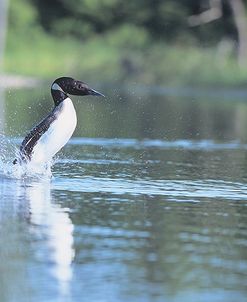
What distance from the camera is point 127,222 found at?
11312 millimetres

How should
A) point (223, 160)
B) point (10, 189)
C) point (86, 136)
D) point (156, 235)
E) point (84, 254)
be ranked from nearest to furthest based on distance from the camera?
point (84, 254) < point (156, 235) < point (10, 189) < point (223, 160) < point (86, 136)

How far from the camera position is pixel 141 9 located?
55.7 m

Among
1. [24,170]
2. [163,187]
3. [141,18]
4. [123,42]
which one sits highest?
[141,18]

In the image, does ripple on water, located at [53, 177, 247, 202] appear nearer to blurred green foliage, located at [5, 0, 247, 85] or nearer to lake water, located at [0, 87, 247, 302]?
lake water, located at [0, 87, 247, 302]

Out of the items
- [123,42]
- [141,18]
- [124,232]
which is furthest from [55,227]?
[141,18]

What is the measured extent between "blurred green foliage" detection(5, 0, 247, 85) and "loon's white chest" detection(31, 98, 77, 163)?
1150 inches

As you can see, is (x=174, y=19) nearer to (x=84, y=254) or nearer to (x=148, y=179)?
(x=148, y=179)

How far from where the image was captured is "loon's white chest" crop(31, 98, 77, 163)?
14.3m

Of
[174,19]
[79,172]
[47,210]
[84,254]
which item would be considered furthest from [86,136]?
[174,19]

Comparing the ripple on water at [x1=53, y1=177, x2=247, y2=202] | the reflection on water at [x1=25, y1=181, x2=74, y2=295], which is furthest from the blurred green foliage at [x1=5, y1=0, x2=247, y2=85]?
the reflection on water at [x1=25, y1=181, x2=74, y2=295]

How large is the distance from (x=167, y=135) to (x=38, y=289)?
13384mm

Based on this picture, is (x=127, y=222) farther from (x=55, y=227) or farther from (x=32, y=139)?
(x=32, y=139)

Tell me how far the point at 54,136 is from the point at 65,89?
0.83m

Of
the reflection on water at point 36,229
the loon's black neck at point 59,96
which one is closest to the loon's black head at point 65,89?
the loon's black neck at point 59,96
